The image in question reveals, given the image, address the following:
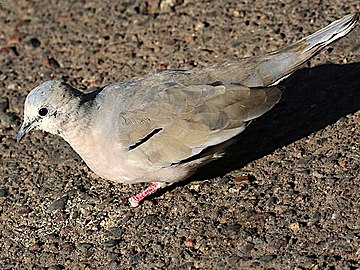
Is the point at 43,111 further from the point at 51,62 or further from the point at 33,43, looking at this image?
the point at 33,43

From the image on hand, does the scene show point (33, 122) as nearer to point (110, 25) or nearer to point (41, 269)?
point (41, 269)

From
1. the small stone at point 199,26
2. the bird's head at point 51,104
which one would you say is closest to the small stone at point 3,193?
the bird's head at point 51,104

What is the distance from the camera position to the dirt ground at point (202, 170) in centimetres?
483

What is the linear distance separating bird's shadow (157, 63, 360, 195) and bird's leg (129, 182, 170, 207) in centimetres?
13

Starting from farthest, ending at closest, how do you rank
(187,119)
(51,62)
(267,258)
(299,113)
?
(51,62) < (299,113) < (187,119) < (267,258)

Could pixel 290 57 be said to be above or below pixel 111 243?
above

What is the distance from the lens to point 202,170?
5.46 meters

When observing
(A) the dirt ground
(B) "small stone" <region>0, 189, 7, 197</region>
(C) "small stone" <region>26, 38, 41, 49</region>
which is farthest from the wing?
(C) "small stone" <region>26, 38, 41, 49</region>

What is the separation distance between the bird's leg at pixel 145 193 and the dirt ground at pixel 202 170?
0.18ft

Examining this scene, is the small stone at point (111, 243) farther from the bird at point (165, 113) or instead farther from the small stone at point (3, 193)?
the small stone at point (3, 193)

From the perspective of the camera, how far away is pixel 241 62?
A: 5277 millimetres

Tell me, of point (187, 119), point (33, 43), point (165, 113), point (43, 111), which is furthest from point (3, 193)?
point (33, 43)

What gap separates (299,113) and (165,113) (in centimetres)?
116

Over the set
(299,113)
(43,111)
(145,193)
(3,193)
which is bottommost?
(299,113)
